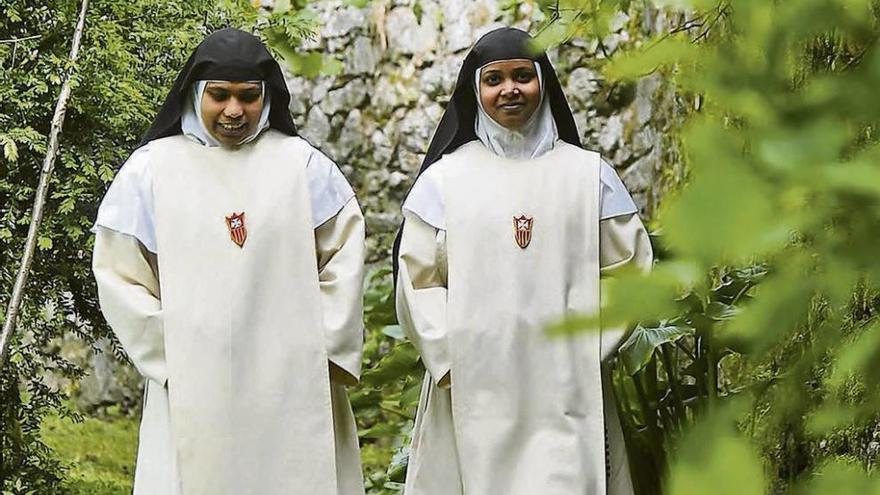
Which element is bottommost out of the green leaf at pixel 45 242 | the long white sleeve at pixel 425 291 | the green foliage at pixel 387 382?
the green foliage at pixel 387 382

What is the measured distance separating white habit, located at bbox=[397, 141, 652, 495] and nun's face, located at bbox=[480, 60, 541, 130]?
0.15 m

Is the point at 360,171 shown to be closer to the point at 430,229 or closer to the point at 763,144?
the point at 430,229

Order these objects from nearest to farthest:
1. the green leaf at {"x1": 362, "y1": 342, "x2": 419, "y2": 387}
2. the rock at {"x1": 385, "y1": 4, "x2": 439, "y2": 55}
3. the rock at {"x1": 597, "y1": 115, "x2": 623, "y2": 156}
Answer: the green leaf at {"x1": 362, "y1": 342, "x2": 419, "y2": 387}, the rock at {"x1": 597, "y1": 115, "x2": 623, "y2": 156}, the rock at {"x1": 385, "y1": 4, "x2": 439, "y2": 55}

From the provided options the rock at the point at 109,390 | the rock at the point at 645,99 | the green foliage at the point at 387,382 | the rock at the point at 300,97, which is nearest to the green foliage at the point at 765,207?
the green foliage at the point at 387,382

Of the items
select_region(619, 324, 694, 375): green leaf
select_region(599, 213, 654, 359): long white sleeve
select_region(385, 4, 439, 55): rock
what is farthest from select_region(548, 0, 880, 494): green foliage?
select_region(385, 4, 439, 55): rock

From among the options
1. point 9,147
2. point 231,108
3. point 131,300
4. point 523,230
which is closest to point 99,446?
point 9,147

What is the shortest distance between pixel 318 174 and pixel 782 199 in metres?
3.36

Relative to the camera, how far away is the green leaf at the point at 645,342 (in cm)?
430

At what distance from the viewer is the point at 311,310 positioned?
3.80 metres

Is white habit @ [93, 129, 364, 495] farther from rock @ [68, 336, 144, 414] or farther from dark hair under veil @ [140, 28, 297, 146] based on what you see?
rock @ [68, 336, 144, 414]

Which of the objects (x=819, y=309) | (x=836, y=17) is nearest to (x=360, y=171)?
(x=819, y=309)

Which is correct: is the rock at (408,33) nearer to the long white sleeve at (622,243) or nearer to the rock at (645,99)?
the rock at (645,99)

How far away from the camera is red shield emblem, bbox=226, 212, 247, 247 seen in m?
3.75

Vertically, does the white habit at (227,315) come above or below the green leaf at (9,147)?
below
